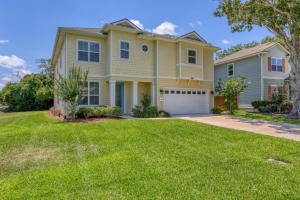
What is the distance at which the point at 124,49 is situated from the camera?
15578 millimetres

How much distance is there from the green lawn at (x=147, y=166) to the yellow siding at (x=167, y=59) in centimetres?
910

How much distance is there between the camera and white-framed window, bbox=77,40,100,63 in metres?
14.8

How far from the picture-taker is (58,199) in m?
3.71

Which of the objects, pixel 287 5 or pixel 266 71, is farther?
pixel 266 71

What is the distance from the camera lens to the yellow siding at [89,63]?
14.4 metres

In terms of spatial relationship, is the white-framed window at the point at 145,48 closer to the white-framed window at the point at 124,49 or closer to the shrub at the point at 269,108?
the white-framed window at the point at 124,49

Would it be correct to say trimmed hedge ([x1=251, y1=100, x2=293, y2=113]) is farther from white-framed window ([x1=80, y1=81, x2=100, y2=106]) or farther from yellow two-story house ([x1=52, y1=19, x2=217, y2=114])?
white-framed window ([x1=80, y1=81, x2=100, y2=106])

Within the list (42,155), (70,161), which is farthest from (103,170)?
(42,155)

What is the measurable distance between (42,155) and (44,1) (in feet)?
40.3

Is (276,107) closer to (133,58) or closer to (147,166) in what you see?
(133,58)

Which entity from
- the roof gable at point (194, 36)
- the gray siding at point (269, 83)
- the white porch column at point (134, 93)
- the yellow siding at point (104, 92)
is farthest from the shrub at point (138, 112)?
the gray siding at point (269, 83)

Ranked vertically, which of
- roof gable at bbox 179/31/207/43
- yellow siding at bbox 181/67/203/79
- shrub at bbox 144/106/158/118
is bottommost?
shrub at bbox 144/106/158/118

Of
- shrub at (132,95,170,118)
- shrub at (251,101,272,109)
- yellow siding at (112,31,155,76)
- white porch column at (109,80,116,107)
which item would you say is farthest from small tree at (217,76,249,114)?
white porch column at (109,80,116,107)

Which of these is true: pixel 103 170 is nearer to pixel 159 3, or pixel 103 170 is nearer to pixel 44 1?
pixel 44 1
